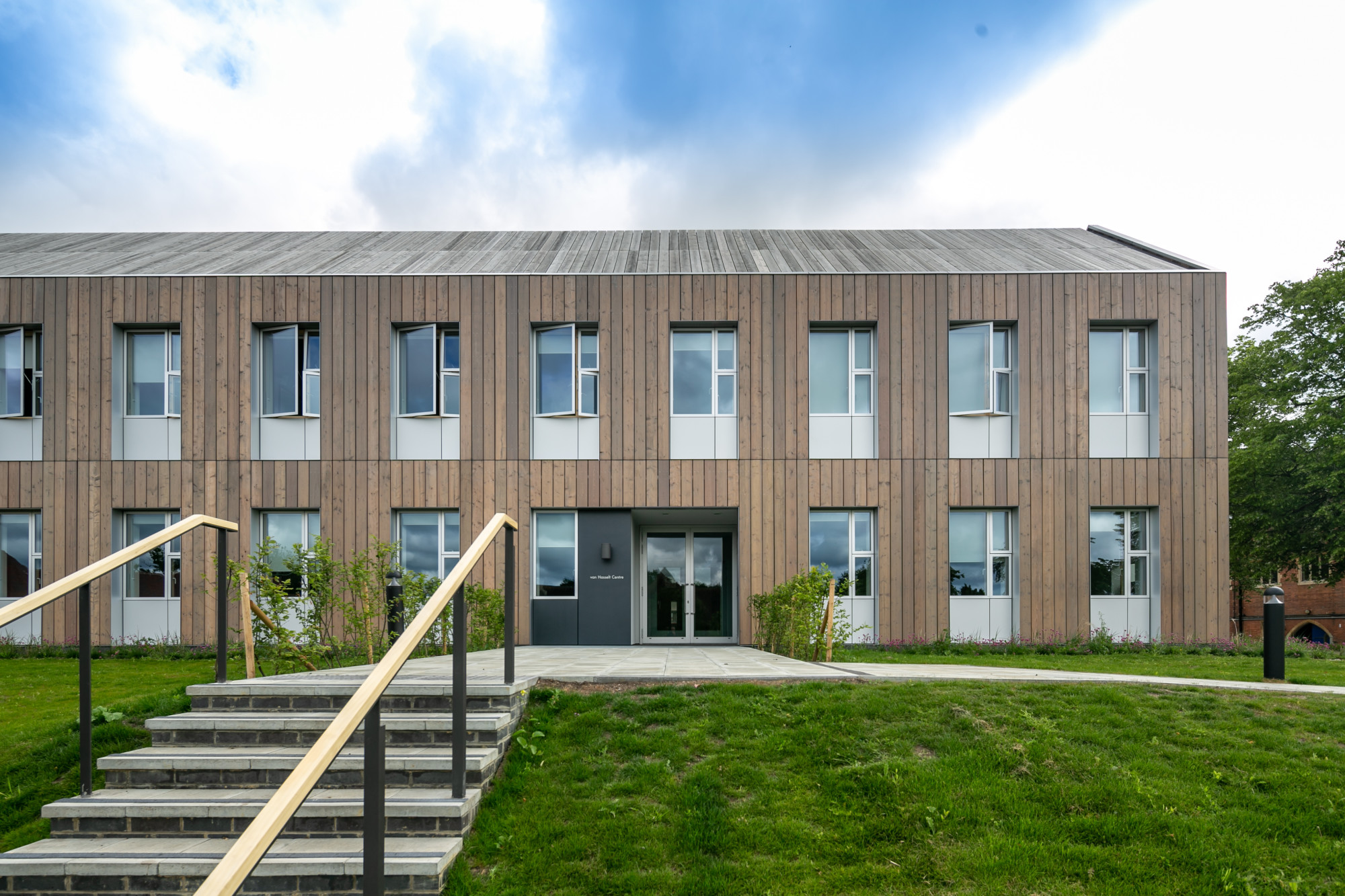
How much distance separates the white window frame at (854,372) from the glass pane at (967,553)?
246cm

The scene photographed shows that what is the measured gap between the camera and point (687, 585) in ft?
46.8

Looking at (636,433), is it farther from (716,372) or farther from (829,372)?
(829,372)

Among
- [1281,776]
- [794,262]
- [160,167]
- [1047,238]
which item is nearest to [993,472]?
[794,262]

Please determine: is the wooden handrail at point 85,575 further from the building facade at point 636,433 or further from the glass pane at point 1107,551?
the glass pane at point 1107,551

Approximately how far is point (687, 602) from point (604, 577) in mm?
1938

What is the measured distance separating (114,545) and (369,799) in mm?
13515

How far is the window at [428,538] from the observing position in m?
13.2

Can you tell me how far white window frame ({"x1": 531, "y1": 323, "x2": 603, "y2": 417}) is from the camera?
43.4ft

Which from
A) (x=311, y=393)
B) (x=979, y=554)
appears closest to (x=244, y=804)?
(x=311, y=393)

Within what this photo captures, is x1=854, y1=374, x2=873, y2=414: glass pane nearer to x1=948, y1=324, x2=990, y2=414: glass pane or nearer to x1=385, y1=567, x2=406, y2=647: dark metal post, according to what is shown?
x1=948, y1=324, x2=990, y2=414: glass pane

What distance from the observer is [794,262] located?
567 inches

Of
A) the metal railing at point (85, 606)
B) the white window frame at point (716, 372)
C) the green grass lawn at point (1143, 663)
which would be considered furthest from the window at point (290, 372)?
the green grass lawn at point (1143, 663)

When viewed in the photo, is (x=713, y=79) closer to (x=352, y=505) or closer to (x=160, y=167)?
(x=352, y=505)

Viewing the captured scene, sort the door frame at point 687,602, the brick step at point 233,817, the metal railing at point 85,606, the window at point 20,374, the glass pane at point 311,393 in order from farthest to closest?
the door frame at point 687,602 → the glass pane at point 311,393 → the window at point 20,374 → the brick step at point 233,817 → the metal railing at point 85,606
